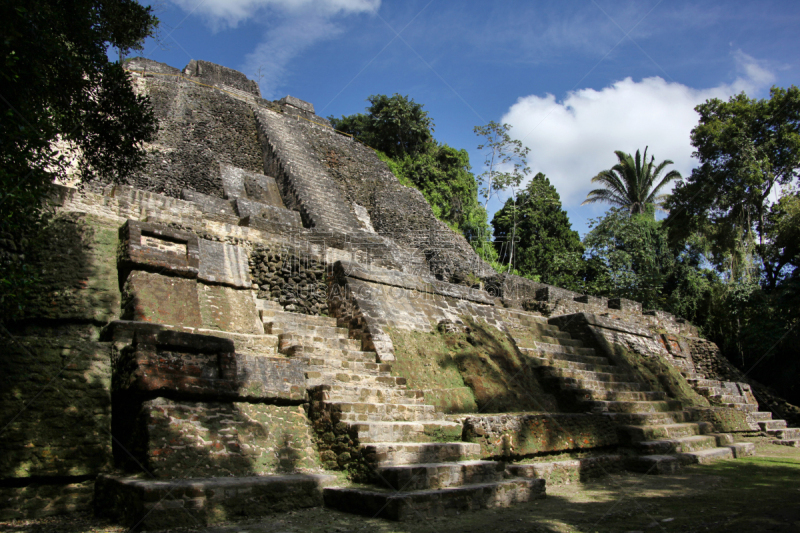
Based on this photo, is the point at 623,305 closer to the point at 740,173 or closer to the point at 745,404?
the point at 745,404

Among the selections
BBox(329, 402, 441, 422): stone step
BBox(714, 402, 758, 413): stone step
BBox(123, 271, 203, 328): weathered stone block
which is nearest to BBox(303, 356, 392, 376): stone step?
BBox(329, 402, 441, 422): stone step

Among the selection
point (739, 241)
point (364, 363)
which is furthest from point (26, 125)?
point (739, 241)

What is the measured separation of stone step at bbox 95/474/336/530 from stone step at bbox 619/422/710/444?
4660mm

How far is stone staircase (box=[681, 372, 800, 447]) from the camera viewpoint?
1016 centimetres

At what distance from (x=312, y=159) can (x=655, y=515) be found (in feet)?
41.0

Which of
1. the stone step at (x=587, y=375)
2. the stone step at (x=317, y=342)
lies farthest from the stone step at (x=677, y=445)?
the stone step at (x=317, y=342)

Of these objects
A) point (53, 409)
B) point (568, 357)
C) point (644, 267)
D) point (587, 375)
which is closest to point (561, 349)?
point (568, 357)

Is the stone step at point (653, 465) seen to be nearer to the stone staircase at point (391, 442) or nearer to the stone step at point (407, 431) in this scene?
the stone staircase at point (391, 442)

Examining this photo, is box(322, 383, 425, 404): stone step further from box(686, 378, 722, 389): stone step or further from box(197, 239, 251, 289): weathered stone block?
box(686, 378, 722, 389): stone step

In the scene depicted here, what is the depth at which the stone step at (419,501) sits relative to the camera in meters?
3.64

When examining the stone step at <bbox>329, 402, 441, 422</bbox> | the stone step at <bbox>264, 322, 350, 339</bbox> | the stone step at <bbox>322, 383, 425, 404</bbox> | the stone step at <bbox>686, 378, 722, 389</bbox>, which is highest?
the stone step at <bbox>264, 322, 350, 339</bbox>

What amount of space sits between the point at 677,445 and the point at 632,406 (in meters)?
0.78

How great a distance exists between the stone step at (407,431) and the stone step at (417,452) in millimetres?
126

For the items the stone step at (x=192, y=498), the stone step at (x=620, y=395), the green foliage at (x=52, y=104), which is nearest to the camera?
the stone step at (x=192, y=498)
